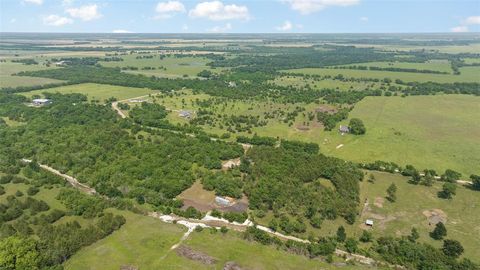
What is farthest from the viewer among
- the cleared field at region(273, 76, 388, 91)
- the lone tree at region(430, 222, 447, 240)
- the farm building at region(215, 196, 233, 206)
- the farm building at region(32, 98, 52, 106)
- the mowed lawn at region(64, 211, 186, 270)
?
the cleared field at region(273, 76, 388, 91)

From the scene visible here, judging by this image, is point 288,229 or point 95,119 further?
point 95,119

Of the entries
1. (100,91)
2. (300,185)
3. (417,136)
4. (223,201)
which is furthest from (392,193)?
(100,91)

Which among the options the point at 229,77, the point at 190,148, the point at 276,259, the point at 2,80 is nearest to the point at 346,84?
the point at 229,77

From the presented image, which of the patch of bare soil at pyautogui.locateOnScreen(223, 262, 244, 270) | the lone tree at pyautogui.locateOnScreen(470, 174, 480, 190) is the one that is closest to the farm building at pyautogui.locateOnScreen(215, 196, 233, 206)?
the patch of bare soil at pyautogui.locateOnScreen(223, 262, 244, 270)

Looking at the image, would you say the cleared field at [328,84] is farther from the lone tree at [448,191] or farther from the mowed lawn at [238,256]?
the mowed lawn at [238,256]

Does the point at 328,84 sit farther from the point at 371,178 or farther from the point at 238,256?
the point at 238,256

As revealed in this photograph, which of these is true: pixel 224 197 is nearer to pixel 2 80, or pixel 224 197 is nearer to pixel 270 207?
pixel 270 207

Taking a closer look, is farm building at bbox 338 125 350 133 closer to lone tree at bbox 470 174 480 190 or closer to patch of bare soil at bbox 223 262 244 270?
lone tree at bbox 470 174 480 190
